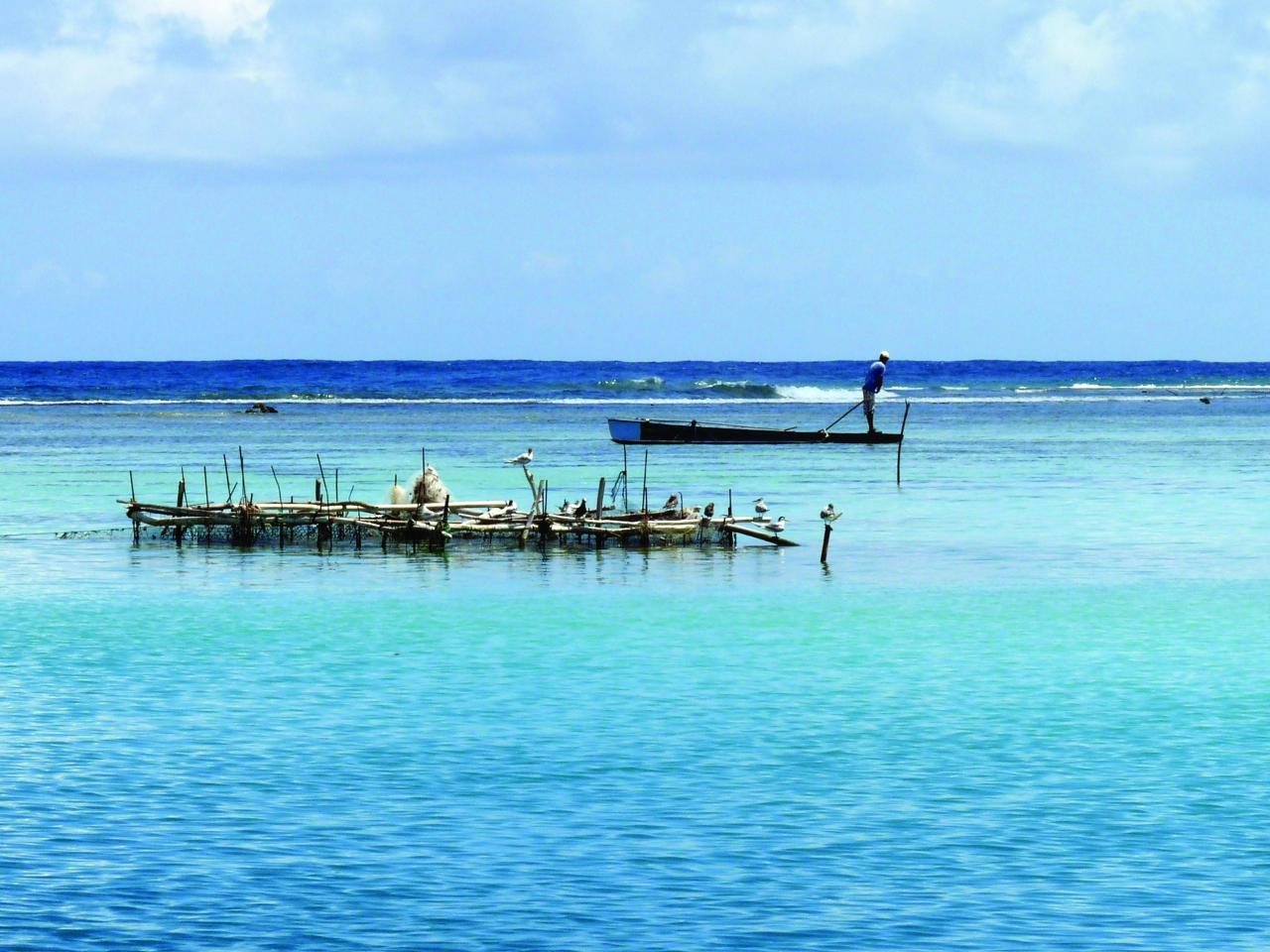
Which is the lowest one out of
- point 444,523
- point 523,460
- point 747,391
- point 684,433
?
point 444,523

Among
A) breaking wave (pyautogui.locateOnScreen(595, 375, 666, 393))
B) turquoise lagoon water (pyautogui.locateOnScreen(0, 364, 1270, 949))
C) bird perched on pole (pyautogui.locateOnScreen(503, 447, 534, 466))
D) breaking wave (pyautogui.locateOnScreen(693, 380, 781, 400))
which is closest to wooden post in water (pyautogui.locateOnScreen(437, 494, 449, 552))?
turquoise lagoon water (pyautogui.locateOnScreen(0, 364, 1270, 949))

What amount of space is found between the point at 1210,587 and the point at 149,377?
122736 mm

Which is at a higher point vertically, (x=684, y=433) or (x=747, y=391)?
(x=747, y=391)

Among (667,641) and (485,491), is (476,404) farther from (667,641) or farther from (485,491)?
(667,641)

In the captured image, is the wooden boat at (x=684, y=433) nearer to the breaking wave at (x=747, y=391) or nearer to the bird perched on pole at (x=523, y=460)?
the bird perched on pole at (x=523, y=460)

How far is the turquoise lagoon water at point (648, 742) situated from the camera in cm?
1070

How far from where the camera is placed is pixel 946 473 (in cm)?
4525

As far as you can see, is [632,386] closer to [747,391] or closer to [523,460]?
[747,391]

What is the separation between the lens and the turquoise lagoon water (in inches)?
421

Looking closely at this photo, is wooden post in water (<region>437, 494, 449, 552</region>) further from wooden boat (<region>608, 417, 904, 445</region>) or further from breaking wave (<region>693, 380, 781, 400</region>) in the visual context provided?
breaking wave (<region>693, 380, 781, 400</region>)

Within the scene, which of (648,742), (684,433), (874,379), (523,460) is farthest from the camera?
(684,433)

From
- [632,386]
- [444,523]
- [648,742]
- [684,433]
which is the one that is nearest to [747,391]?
[632,386]

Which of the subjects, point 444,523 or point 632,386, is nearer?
point 444,523

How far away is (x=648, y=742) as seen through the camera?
48.6 ft
